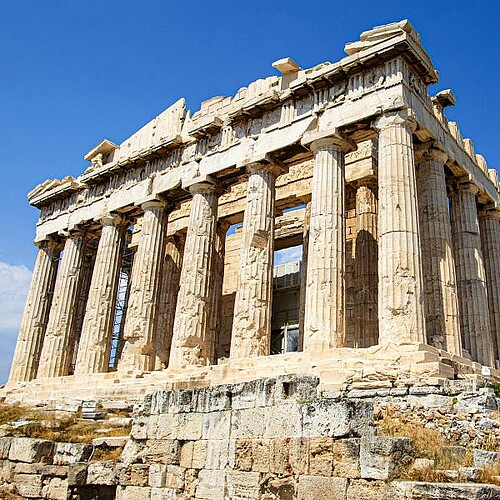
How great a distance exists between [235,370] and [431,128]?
9511 mm

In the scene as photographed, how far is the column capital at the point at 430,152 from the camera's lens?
18625mm

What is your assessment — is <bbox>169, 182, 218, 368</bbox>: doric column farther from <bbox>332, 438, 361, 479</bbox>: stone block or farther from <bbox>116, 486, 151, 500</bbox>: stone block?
<bbox>332, 438, 361, 479</bbox>: stone block

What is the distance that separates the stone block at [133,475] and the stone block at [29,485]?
7.15ft

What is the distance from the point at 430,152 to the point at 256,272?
6.65m

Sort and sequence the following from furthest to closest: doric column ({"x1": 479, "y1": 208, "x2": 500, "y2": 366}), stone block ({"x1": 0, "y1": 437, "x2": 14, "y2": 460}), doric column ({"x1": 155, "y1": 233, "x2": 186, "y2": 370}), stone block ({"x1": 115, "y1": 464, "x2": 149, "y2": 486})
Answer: doric column ({"x1": 155, "y1": 233, "x2": 186, "y2": 370}) → doric column ({"x1": 479, "y1": 208, "x2": 500, "y2": 366}) → stone block ({"x1": 0, "y1": 437, "x2": 14, "y2": 460}) → stone block ({"x1": 115, "y1": 464, "x2": 149, "y2": 486})

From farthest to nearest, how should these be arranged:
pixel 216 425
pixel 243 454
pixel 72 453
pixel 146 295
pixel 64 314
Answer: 1. pixel 64 314
2. pixel 146 295
3. pixel 72 453
4. pixel 216 425
5. pixel 243 454

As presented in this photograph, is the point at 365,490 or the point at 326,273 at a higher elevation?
the point at 326,273

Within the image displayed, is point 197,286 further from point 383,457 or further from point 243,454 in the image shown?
point 383,457

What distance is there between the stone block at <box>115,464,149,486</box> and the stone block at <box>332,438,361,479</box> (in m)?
3.50

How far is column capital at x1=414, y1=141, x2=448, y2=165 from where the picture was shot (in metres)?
18.6

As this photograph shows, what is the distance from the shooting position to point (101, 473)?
9891 millimetres

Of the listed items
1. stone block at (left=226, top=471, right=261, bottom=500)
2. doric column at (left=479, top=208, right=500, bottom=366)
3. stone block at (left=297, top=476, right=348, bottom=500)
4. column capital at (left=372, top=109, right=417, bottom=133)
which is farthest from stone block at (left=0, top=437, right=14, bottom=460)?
doric column at (left=479, top=208, right=500, bottom=366)

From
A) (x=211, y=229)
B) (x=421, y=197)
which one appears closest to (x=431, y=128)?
(x=421, y=197)

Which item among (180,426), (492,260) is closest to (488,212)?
(492,260)
